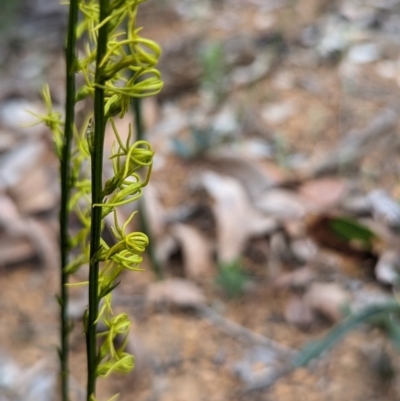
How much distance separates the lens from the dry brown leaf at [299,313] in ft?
5.00

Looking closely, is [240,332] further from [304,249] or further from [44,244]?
[44,244]

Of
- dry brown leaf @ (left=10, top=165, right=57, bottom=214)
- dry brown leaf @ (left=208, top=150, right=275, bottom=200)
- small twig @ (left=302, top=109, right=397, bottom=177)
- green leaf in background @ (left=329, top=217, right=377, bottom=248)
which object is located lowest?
small twig @ (left=302, top=109, right=397, bottom=177)

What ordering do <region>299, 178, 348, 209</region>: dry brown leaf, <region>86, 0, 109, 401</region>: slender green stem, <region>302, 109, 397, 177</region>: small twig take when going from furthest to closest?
<region>302, 109, 397, 177</region>: small twig, <region>299, 178, 348, 209</region>: dry brown leaf, <region>86, 0, 109, 401</region>: slender green stem

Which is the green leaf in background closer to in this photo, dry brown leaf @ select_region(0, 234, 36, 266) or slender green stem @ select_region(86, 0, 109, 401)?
dry brown leaf @ select_region(0, 234, 36, 266)

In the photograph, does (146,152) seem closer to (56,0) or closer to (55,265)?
(55,265)

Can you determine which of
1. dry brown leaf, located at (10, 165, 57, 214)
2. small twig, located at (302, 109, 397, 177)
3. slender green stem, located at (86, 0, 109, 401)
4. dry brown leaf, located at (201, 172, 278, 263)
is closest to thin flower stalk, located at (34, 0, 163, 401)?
slender green stem, located at (86, 0, 109, 401)

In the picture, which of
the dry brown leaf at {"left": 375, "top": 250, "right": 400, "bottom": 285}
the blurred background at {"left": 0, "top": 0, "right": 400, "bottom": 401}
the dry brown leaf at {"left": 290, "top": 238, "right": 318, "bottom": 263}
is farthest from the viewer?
the dry brown leaf at {"left": 290, "top": 238, "right": 318, "bottom": 263}

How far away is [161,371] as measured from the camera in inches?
56.0

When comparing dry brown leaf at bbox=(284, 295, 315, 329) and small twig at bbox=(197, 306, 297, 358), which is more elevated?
dry brown leaf at bbox=(284, 295, 315, 329)

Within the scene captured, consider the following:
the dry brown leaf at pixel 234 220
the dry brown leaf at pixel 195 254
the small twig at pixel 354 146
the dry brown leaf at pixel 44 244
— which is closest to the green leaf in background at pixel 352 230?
the dry brown leaf at pixel 234 220

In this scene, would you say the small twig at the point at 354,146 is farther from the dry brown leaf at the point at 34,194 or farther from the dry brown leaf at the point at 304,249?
the dry brown leaf at the point at 34,194

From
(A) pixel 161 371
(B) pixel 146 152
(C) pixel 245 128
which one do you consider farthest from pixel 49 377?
(C) pixel 245 128

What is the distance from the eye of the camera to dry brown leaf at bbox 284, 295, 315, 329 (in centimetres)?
153

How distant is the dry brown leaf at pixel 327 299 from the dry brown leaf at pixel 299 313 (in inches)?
0.5
